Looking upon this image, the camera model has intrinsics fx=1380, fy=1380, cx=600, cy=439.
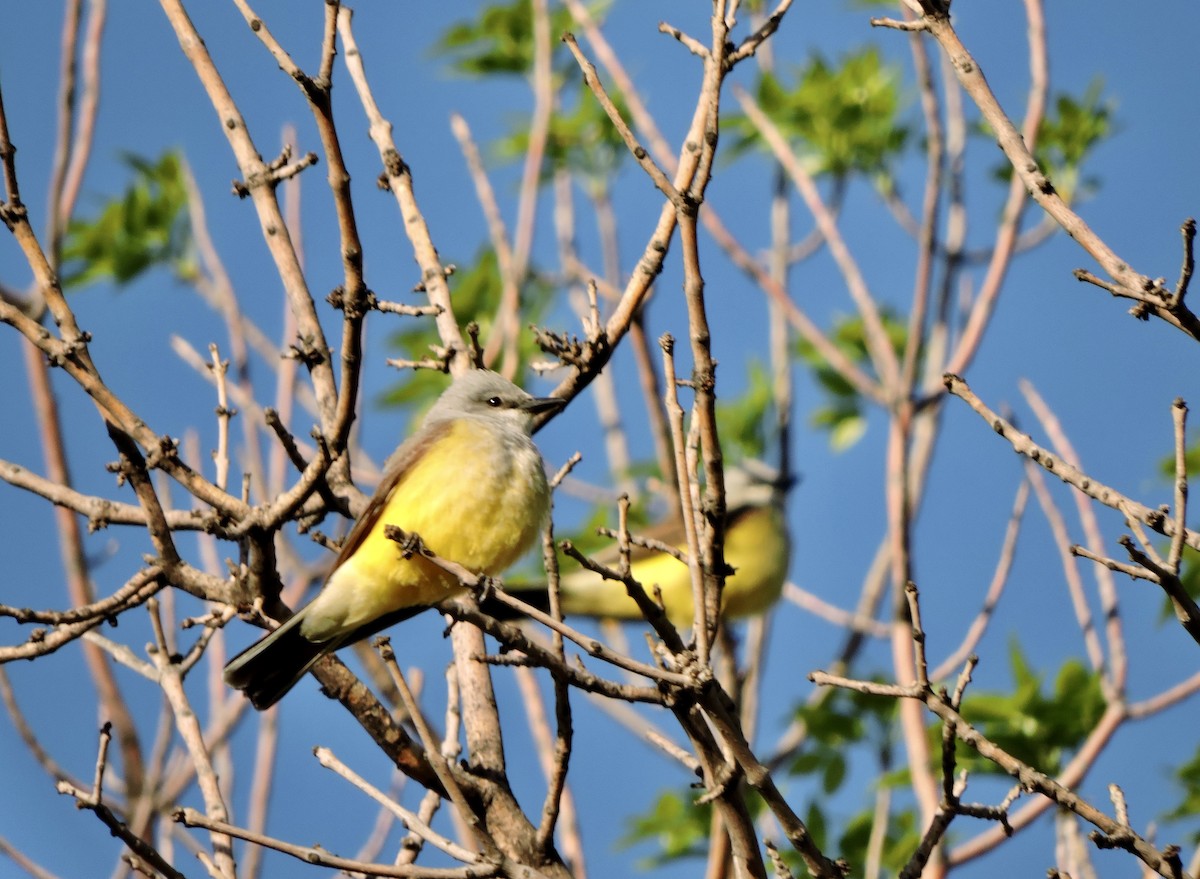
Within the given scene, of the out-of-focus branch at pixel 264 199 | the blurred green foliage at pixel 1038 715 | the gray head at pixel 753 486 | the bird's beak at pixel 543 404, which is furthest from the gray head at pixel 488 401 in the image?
the gray head at pixel 753 486

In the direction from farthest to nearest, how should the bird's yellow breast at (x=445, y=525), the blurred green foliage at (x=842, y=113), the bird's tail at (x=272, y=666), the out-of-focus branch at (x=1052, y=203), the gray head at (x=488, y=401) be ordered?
1. the blurred green foliage at (x=842, y=113)
2. the gray head at (x=488, y=401)
3. the bird's yellow breast at (x=445, y=525)
4. the bird's tail at (x=272, y=666)
5. the out-of-focus branch at (x=1052, y=203)

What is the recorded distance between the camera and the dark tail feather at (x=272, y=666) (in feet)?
14.0

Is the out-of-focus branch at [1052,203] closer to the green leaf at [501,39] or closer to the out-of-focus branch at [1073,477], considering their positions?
the out-of-focus branch at [1073,477]

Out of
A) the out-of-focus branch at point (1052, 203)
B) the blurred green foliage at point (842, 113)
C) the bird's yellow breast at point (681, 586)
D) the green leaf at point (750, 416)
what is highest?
the blurred green foliage at point (842, 113)

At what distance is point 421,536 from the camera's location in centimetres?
466

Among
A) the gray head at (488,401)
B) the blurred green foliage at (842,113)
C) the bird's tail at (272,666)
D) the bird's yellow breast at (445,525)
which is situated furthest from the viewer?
the blurred green foliage at (842,113)

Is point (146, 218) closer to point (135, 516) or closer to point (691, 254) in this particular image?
point (135, 516)

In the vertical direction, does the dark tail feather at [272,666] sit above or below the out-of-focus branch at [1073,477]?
below

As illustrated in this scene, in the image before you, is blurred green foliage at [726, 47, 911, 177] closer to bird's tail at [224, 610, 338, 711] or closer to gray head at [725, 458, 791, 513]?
gray head at [725, 458, 791, 513]

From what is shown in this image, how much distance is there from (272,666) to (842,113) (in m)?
4.72

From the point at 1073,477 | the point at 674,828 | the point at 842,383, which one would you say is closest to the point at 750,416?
the point at 842,383

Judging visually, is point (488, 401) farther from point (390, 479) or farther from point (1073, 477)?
point (1073, 477)

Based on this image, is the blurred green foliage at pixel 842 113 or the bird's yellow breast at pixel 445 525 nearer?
the bird's yellow breast at pixel 445 525

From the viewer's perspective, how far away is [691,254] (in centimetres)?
305
